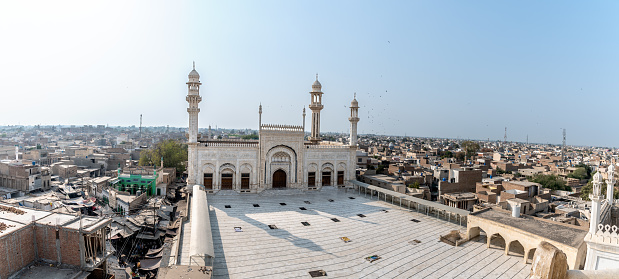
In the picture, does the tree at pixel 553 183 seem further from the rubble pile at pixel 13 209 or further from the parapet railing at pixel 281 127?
the rubble pile at pixel 13 209

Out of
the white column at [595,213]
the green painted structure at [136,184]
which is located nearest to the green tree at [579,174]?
the white column at [595,213]

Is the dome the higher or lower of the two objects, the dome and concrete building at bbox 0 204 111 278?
the higher

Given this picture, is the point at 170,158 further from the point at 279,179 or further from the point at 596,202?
the point at 596,202

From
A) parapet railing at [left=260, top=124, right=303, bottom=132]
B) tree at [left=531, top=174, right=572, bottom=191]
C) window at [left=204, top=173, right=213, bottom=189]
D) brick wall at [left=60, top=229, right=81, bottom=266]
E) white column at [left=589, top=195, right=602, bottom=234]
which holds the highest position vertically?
parapet railing at [left=260, top=124, right=303, bottom=132]

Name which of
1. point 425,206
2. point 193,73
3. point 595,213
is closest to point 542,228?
point 595,213

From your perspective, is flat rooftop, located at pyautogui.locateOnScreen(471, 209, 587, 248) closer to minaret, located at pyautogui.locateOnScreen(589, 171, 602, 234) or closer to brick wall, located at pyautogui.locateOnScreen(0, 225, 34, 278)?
minaret, located at pyautogui.locateOnScreen(589, 171, 602, 234)

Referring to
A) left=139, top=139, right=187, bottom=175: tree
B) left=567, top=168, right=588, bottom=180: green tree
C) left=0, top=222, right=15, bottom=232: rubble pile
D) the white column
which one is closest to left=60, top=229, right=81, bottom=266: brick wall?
left=0, top=222, right=15, bottom=232: rubble pile
